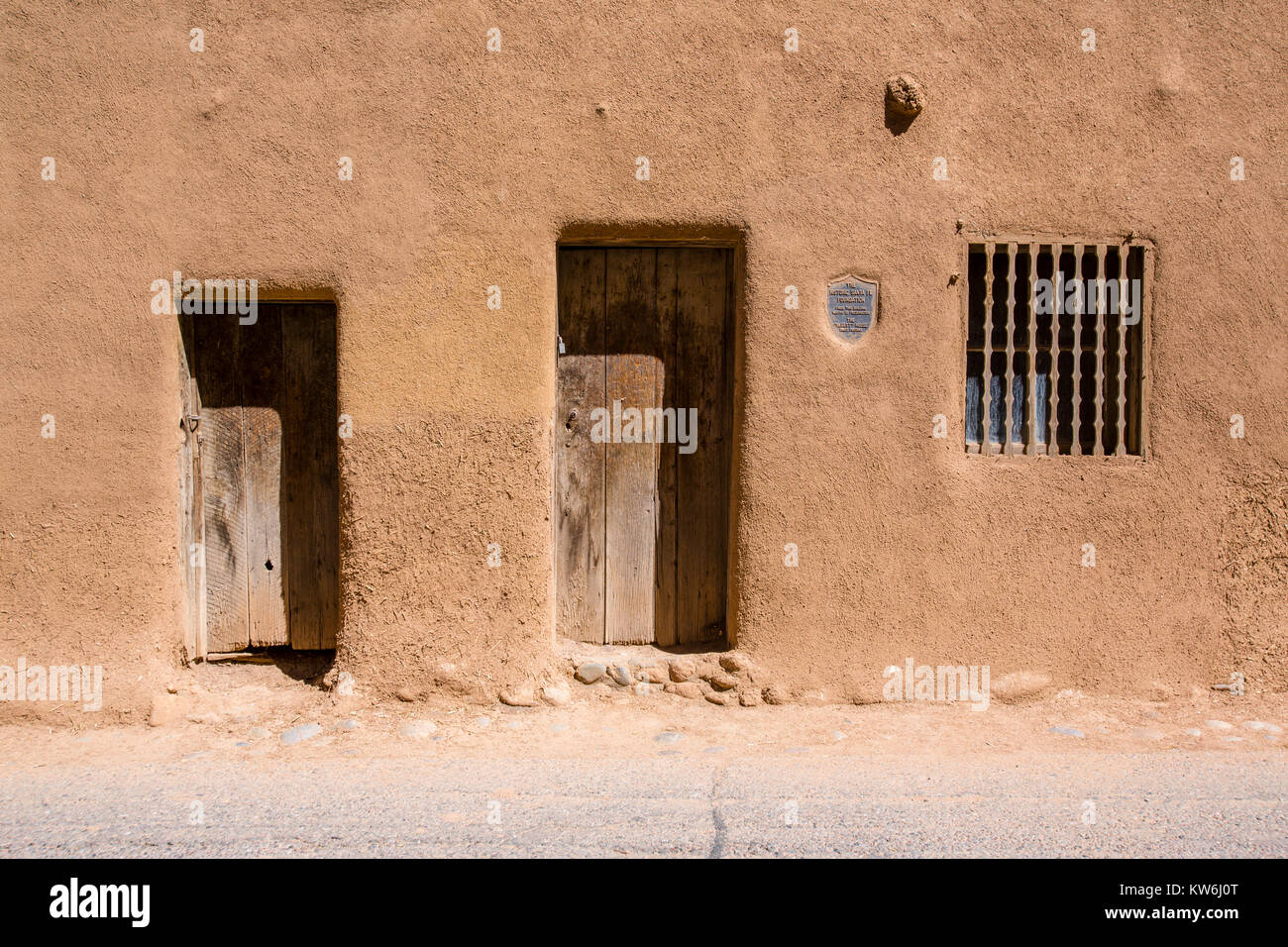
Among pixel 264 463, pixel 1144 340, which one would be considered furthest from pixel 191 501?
pixel 1144 340

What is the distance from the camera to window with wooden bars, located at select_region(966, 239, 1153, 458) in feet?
15.2

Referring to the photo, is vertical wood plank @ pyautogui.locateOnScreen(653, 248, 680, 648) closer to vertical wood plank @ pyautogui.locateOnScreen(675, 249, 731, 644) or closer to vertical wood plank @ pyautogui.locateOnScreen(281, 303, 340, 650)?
vertical wood plank @ pyautogui.locateOnScreen(675, 249, 731, 644)

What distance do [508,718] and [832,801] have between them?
1755 mm

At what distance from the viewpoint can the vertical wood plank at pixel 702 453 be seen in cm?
477

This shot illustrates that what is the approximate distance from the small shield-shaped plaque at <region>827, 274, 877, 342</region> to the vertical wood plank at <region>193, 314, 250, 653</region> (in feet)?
10.5

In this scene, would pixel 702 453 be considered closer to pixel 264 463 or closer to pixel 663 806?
pixel 663 806

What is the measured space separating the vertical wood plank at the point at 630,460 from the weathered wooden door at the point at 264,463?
1.51 m

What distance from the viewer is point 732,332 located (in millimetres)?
4730

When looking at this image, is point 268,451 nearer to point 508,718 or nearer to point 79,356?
point 79,356

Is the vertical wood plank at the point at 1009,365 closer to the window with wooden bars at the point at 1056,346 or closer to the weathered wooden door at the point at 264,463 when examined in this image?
the window with wooden bars at the point at 1056,346

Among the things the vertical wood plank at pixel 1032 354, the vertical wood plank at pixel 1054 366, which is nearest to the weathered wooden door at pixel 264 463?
the vertical wood plank at pixel 1032 354

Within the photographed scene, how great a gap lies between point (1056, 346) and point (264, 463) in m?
4.32

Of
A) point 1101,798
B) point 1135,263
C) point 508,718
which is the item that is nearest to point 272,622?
point 508,718

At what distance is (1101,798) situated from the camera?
11.0 feet
